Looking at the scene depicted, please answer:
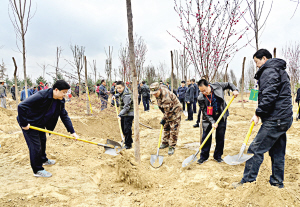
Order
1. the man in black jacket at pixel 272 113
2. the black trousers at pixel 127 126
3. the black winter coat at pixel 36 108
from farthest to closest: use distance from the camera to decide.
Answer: the black trousers at pixel 127 126 < the black winter coat at pixel 36 108 < the man in black jacket at pixel 272 113

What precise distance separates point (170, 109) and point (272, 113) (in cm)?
220

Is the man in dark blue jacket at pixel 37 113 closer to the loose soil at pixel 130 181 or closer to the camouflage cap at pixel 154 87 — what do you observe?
the loose soil at pixel 130 181

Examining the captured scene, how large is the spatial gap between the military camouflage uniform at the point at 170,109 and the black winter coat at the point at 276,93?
6.81 feet

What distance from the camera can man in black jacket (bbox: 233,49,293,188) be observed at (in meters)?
2.29

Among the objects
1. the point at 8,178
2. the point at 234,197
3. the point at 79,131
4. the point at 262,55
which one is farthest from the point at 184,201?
the point at 79,131

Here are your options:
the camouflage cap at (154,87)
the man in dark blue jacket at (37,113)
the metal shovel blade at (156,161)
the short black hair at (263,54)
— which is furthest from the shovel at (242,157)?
the man in dark blue jacket at (37,113)

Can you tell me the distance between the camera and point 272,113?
2344 mm

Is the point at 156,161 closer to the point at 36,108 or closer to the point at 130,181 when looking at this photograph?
the point at 130,181

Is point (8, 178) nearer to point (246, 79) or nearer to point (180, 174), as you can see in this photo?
point (180, 174)

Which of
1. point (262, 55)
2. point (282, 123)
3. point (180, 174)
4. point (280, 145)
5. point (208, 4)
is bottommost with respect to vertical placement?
point (180, 174)

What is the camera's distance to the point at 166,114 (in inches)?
169

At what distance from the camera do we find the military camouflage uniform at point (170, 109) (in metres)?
4.17

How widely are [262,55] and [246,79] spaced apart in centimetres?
2907

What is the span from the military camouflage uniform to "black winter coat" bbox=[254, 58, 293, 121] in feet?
6.81
